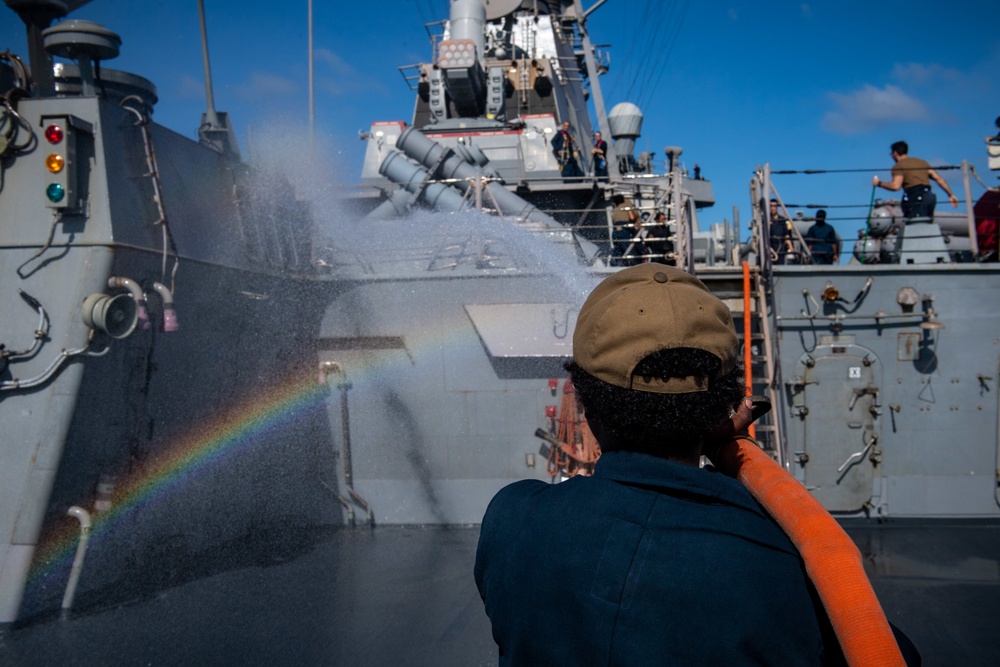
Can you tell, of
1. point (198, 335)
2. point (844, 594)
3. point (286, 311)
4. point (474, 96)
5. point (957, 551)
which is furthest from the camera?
point (474, 96)

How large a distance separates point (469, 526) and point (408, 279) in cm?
294

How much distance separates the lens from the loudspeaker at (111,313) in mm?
5223

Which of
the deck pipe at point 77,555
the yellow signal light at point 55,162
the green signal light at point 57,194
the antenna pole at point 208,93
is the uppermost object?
the antenna pole at point 208,93

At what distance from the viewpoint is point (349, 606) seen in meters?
6.18

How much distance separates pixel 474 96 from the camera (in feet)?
Result: 43.1

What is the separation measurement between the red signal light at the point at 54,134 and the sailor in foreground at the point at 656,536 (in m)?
5.13

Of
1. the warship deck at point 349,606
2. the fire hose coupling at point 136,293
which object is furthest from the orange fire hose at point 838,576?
the fire hose coupling at point 136,293

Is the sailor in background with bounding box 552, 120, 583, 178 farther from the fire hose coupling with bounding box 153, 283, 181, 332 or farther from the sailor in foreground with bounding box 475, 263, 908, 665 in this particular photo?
the sailor in foreground with bounding box 475, 263, 908, 665

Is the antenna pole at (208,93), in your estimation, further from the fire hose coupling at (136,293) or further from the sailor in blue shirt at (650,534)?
the sailor in blue shirt at (650,534)

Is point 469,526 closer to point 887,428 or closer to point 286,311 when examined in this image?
point 286,311

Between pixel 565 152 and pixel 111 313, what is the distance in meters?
8.28

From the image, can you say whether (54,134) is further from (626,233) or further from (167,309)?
(626,233)

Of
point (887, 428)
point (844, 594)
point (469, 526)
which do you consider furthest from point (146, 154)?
point (887, 428)

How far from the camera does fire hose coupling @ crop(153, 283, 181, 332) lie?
18.4ft
